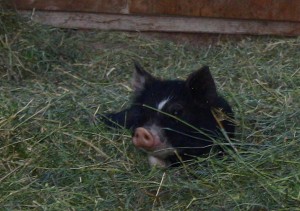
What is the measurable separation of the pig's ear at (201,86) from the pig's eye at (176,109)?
140 millimetres

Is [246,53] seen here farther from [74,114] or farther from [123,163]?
[123,163]

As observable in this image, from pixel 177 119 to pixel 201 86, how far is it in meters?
0.29

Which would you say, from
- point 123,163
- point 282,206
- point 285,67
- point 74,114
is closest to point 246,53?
point 285,67

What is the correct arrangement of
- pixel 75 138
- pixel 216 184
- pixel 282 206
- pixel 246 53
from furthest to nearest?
pixel 246 53
pixel 75 138
pixel 216 184
pixel 282 206

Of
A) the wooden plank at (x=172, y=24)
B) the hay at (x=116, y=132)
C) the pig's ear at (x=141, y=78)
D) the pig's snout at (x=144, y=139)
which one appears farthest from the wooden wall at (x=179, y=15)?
the pig's snout at (x=144, y=139)

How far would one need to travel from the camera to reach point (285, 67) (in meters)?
6.93

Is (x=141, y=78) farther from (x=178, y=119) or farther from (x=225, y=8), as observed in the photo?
(x=225, y=8)

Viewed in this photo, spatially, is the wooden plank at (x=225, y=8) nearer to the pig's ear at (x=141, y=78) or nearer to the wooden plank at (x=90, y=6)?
the wooden plank at (x=90, y=6)

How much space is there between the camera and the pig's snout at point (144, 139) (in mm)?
4773

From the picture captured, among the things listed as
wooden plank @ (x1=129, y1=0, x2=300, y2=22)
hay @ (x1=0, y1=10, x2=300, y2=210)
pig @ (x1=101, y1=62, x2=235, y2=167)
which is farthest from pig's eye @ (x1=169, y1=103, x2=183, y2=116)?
A: wooden plank @ (x1=129, y1=0, x2=300, y2=22)

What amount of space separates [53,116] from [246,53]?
92.2 inches

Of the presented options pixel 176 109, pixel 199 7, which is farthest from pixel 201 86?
pixel 199 7

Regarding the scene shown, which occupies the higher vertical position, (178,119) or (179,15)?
(178,119)

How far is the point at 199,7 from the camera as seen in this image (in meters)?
8.02
